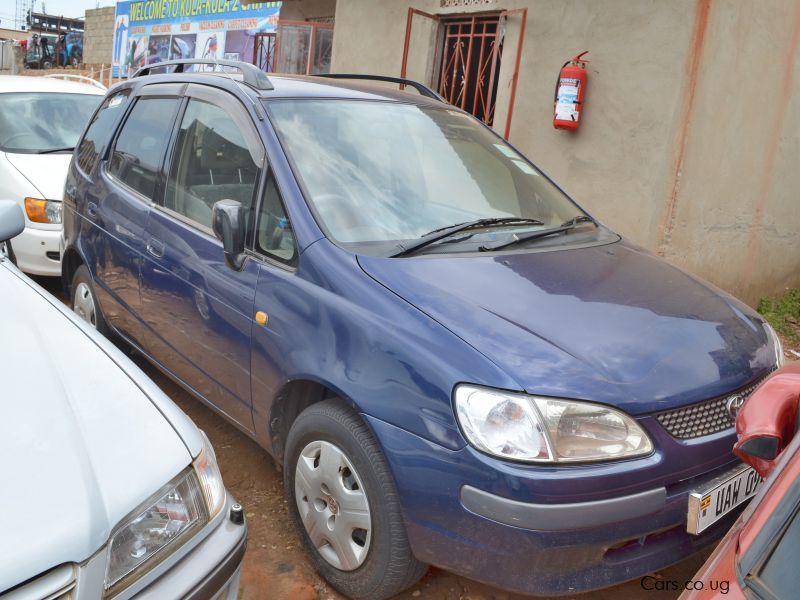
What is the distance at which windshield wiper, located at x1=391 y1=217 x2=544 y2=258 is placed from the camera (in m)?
2.66

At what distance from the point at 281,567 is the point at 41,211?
390cm

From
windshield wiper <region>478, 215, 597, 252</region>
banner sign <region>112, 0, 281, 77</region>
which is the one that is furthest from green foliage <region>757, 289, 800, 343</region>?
banner sign <region>112, 0, 281, 77</region>

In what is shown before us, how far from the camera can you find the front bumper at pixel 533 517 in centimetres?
201

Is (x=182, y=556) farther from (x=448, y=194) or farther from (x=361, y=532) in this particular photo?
(x=448, y=194)

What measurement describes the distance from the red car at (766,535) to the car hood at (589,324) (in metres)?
0.41

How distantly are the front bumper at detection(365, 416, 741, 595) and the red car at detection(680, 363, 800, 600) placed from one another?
40 cm

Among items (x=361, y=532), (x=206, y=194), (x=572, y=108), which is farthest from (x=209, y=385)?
(x=572, y=108)

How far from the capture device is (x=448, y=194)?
3143 mm

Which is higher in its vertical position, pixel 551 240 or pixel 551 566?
pixel 551 240

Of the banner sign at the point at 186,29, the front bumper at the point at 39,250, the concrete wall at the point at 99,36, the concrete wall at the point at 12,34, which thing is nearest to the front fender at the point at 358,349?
the front bumper at the point at 39,250

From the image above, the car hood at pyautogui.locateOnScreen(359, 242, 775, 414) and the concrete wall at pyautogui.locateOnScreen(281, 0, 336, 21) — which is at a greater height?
the concrete wall at pyautogui.locateOnScreen(281, 0, 336, 21)

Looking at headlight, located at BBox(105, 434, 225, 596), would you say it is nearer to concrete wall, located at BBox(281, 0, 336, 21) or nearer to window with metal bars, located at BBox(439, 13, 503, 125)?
window with metal bars, located at BBox(439, 13, 503, 125)

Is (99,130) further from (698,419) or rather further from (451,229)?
(698,419)

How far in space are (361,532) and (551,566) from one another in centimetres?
66
